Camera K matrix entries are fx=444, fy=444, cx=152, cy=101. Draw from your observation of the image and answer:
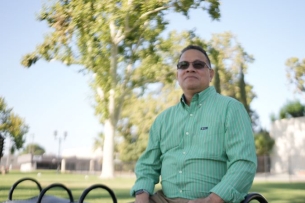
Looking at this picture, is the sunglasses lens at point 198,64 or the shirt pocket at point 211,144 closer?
the shirt pocket at point 211,144

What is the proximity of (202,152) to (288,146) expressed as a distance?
1175 inches

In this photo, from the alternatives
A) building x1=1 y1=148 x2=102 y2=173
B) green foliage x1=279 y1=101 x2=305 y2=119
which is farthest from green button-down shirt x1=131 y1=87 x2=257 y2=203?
building x1=1 y1=148 x2=102 y2=173

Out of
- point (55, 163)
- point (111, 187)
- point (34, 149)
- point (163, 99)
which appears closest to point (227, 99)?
point (111, 187)

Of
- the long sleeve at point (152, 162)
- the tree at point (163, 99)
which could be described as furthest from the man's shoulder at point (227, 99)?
the tree at point (163, 99)

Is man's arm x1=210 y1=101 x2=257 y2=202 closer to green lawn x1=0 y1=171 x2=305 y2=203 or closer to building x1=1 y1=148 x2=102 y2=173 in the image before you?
green lawn x1=0 y1=171 x2=305 y2=203

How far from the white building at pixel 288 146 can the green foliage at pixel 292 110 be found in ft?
16.7

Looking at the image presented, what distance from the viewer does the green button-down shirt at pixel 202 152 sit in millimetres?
1794

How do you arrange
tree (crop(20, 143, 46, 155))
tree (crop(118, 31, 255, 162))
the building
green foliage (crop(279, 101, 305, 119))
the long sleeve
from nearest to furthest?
1. the long sleeve
2. tree (crop(118, 31, 255, 162))
3. green foliage (crop(279, 101, 305, 119))
4. the building
5. tree (crop(20, 143, 46, 155))

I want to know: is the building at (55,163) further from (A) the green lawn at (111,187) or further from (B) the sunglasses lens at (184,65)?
(B) the sunglasses lens at (184,65)

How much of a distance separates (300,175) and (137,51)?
46.7 feet

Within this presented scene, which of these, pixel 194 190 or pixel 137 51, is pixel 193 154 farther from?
pixel 137 51

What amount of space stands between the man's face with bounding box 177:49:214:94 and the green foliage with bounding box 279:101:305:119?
116 ft

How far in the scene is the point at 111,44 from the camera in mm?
18875

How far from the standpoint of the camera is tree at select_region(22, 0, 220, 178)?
1652 centimetres
